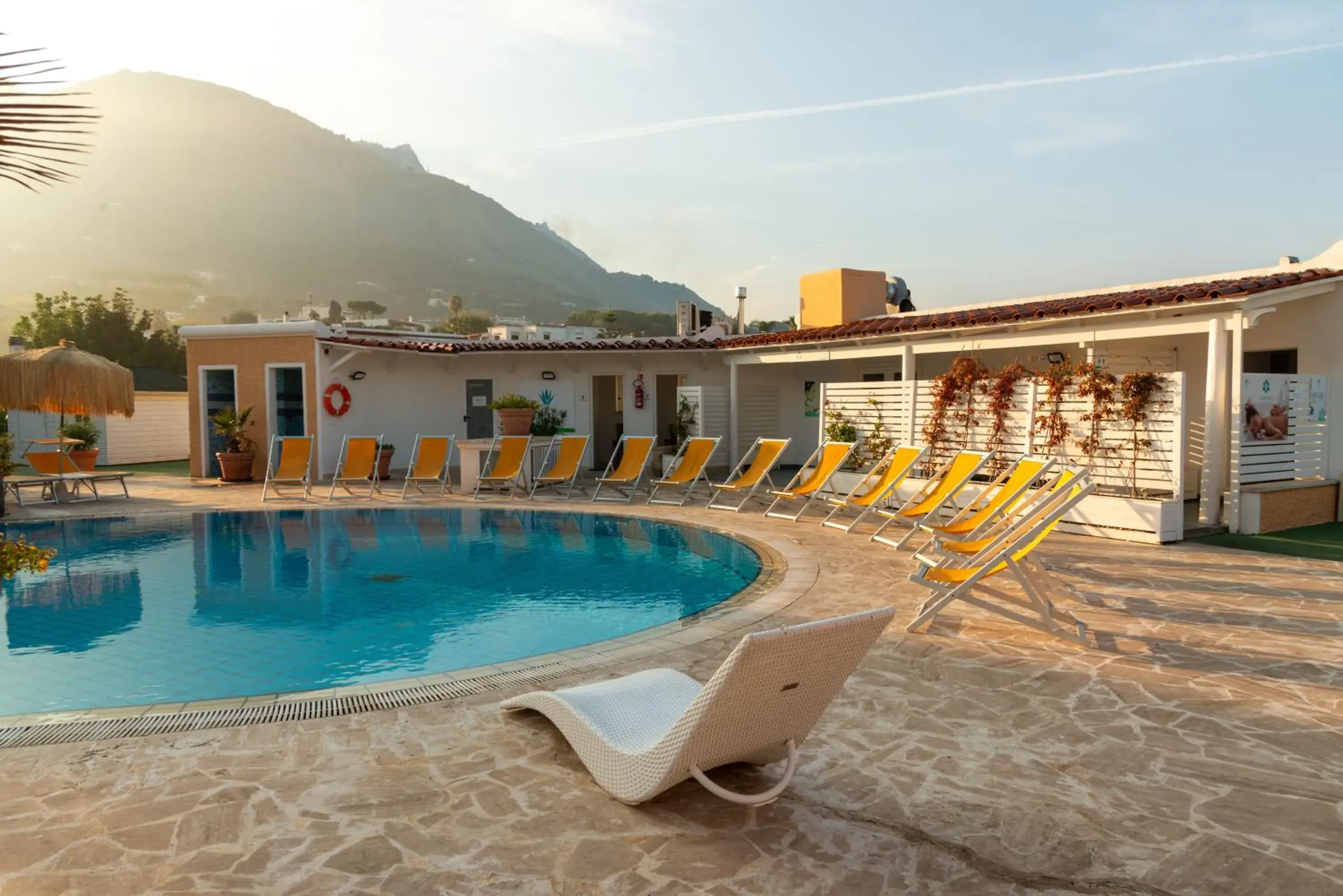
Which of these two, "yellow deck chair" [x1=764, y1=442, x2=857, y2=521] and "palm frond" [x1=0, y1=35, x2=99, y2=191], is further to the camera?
"yellow deck chair" [x1=764, y1=442, x2=857, y2=521]

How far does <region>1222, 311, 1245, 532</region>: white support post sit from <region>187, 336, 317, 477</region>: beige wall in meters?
14.0

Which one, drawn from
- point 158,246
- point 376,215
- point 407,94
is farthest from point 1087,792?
point 376,215

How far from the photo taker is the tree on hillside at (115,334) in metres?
44.3

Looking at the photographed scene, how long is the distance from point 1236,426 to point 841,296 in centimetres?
1040

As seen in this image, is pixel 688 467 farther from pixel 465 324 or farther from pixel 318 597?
pixel 465 324

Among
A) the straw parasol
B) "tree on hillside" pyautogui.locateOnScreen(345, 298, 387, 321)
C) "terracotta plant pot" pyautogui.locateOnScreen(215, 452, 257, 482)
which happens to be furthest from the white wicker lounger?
"tree on hillside" pyautogui.locateOnScreen(345, 298, 387, 321)

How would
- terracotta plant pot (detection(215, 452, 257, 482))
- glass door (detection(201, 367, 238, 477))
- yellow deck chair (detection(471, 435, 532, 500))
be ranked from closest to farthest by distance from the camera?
yellow deck chair (detection(471, 435, 532, 500)) → terracotta plant pot (detection(215, 452, 257, 482)) → glass door (detection(201, 367, 238, 477))

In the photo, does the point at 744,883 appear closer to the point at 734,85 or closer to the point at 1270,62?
the point at 734,85

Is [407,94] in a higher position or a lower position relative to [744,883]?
higher

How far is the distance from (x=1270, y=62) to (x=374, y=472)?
1405cm

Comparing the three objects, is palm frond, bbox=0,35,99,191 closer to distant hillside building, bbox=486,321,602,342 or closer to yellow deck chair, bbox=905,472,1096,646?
yellow deck chair, bbox=905,472,1096,646

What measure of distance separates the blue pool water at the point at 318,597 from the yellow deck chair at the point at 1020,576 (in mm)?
1931

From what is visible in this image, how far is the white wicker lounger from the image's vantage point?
2738 millimetres

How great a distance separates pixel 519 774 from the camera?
3.37 meters
